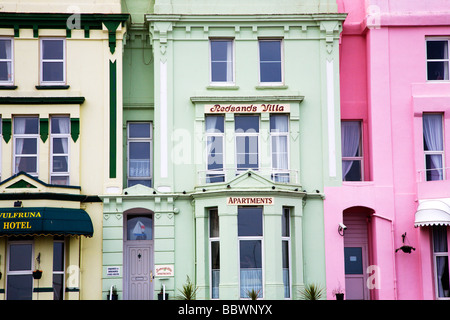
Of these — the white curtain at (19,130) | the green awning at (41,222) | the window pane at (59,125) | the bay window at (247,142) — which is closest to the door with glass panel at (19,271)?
the green awning at (41,222)

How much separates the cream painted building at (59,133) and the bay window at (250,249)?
469 centimetres

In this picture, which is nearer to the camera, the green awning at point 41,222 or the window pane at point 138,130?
the green awning at point 41,222

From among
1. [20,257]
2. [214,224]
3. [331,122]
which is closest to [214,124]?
[214,224]

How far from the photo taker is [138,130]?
3072cm

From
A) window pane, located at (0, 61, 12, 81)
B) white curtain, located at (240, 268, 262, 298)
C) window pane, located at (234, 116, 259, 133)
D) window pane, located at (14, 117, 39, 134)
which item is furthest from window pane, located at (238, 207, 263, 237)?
window pane, located at (0, 61, 12, 81)

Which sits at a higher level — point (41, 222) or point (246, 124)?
point (246, 124)

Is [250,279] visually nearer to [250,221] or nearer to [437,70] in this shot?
[250,221]

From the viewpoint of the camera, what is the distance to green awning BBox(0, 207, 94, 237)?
26.9 meters

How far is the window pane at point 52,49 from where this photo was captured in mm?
29531

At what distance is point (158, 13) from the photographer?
29531 mm

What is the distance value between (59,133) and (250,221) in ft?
24.5

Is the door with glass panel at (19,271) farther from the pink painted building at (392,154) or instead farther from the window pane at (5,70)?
the pink painted building at (392,154)

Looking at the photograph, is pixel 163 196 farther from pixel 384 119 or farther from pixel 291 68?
pixel 384 119

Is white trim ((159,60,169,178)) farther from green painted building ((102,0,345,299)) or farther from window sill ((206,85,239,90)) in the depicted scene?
window sill ((206,85,239,90))
